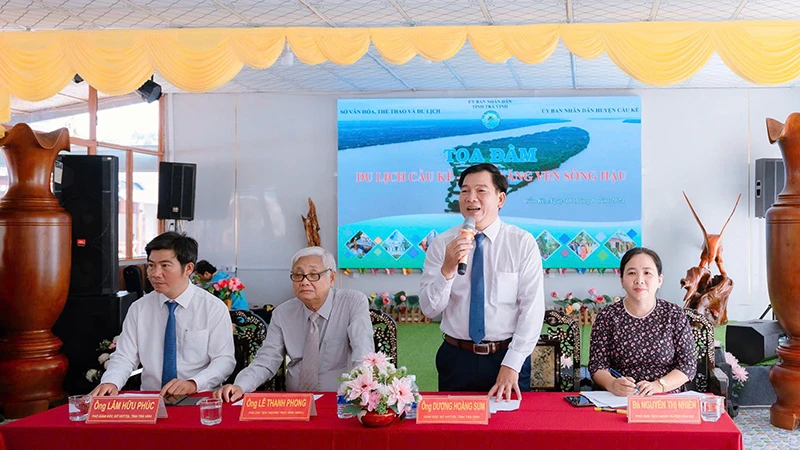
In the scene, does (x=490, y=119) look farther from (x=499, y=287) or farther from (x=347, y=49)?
(x=499, y=287)

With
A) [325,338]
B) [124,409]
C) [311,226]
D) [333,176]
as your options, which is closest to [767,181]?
[333,176]

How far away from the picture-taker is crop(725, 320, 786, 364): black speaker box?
4934 mm

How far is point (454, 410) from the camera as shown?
213cm

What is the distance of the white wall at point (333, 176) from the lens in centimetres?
848

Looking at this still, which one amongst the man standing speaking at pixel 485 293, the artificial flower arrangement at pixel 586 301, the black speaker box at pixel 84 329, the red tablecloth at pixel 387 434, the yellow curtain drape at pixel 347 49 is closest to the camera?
the red tablecloth at pixel 387 434

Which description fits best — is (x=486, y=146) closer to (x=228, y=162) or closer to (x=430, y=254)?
(x=228, y=162)

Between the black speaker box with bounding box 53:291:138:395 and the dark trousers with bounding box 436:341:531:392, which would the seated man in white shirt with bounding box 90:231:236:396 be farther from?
the black speaker box with bounding box 53:291:138:395

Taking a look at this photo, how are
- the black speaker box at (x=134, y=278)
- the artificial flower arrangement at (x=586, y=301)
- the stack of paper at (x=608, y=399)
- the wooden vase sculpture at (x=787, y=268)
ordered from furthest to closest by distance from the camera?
the artificial flower arrangement at (x=586, y=301), the black speaker box at (x=134, y=278), the wooden vase sculpture at (x=787, y=268), the stack of paper at (x=608, y=399)

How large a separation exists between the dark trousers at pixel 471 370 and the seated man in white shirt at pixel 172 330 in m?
0.88

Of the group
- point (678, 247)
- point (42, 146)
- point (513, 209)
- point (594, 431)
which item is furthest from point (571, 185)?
point (594, 431)

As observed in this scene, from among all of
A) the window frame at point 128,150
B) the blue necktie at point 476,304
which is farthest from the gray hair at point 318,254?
the window frame at point 128,150

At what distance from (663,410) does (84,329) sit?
4292 millimetres

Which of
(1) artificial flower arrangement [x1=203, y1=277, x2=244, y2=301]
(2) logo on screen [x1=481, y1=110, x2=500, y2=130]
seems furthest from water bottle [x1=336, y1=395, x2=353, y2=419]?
(2) logo on screen [x1=481, y1=110, x2=500, y2=130]

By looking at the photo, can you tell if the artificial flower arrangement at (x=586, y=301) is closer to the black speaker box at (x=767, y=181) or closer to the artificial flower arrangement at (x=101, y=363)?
the black speaker box at (x=767, y=181)
